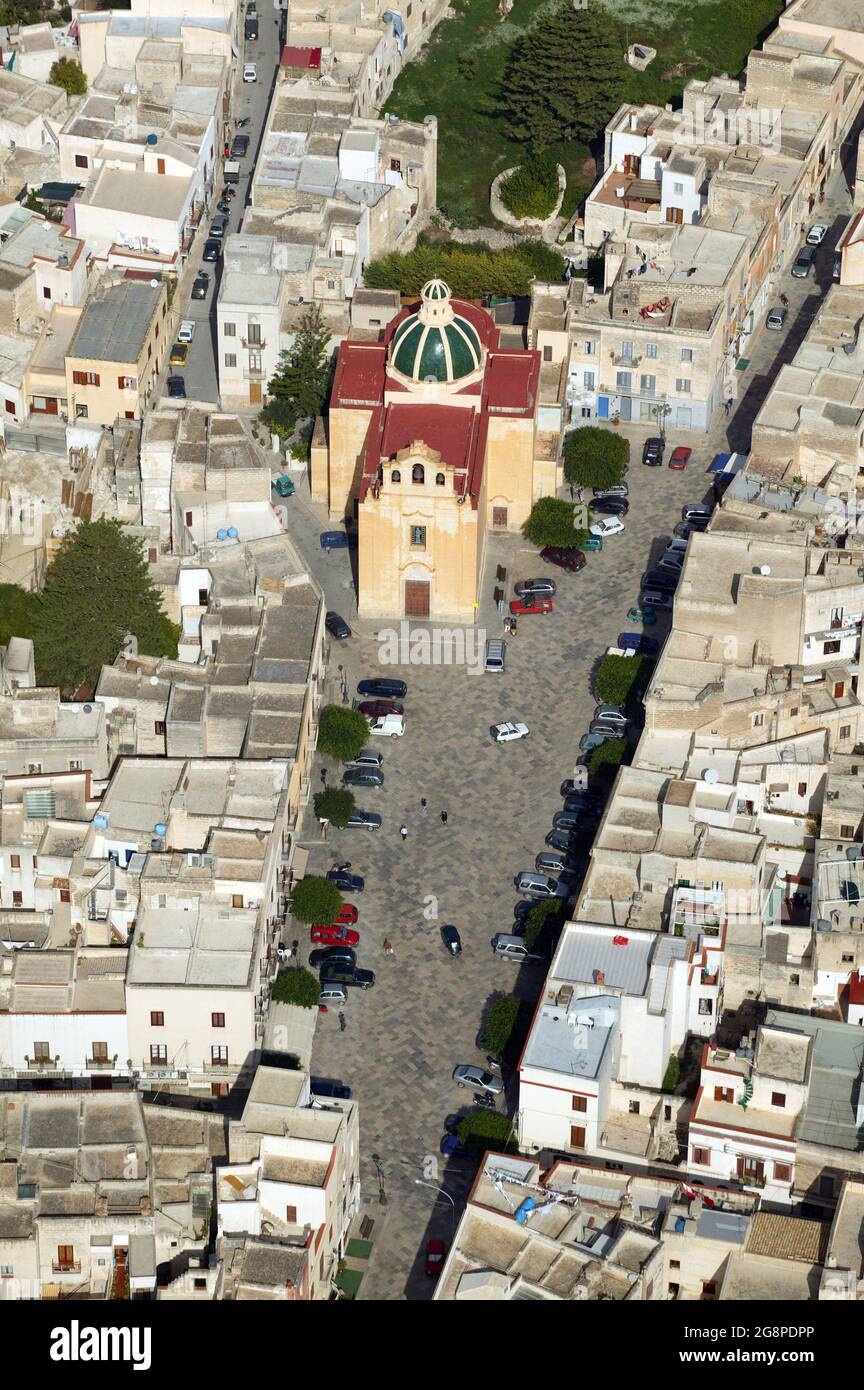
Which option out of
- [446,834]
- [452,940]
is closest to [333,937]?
[452,940]

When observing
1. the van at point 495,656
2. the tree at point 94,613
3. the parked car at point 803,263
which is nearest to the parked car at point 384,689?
the van at point 495,656

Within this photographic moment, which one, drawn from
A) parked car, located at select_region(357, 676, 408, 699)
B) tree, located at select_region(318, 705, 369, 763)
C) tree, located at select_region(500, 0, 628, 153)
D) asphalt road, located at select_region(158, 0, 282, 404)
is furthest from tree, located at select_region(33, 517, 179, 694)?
tree, located at select_region(500, 0, 628, 153)

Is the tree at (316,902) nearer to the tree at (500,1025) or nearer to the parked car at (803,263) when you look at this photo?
the tree at (500,1025)

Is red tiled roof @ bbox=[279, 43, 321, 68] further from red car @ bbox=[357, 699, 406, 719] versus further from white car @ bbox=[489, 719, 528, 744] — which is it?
white car @ bbox=[489, 719, 528, 744]

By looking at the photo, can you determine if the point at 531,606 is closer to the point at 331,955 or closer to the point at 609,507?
the point at 609,507

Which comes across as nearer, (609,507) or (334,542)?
(334,542)

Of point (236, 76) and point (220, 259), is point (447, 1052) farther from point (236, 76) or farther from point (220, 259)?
point (236, 76)

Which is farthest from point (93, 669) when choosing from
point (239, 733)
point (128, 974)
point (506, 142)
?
point (506, 142)
